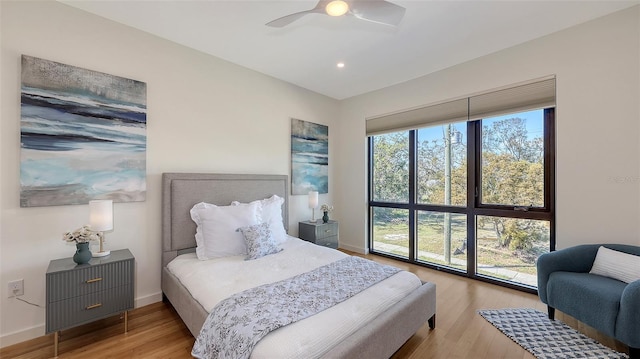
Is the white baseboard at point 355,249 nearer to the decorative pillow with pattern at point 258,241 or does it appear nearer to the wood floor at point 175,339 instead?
the wood floor at point 175,339

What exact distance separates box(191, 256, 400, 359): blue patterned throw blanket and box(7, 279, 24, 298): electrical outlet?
160 cm

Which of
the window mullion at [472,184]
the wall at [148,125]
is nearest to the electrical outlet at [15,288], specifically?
the wall at [148,125]

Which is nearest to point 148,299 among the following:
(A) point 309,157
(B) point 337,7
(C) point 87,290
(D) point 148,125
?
(C) point 87,290

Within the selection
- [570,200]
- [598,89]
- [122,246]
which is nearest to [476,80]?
[598,89]

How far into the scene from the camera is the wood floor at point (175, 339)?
6.22 feet

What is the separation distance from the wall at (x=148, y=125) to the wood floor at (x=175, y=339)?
247 millimetres

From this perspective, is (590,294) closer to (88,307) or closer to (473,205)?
(473,205)

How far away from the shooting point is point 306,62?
3.17 meters

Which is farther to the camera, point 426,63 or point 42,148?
point 426,63

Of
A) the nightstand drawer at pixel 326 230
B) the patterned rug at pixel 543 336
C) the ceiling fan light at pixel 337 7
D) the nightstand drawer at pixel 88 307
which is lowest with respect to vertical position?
the patterned rug at pixel 543 336

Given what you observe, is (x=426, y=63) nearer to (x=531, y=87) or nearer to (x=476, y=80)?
(x=476, y=80)

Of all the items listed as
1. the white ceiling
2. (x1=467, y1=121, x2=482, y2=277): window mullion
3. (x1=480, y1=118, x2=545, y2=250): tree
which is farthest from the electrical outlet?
(x1=480, y1=118, x2=545, y2=250): tree

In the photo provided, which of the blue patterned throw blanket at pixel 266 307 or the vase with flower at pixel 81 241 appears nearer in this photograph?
the blue patterned throw blanket at pixel 266 307

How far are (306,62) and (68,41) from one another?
86.5 inches
